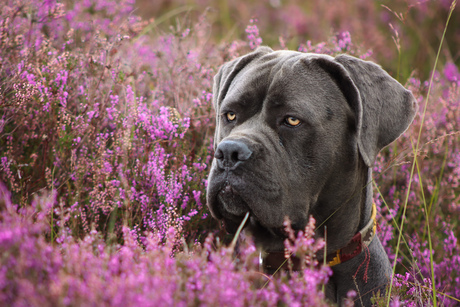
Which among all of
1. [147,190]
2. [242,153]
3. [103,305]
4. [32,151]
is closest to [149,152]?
[147,190]

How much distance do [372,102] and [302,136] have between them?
454 mm

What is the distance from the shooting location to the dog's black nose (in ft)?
7.32

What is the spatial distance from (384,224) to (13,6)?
148 inches

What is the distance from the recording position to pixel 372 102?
8.08 feet

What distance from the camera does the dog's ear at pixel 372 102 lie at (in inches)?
96.0

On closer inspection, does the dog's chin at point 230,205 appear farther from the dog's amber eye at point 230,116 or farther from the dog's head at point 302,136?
the dog's amber eye at point 230,116

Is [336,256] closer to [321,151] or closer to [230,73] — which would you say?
[321,151]

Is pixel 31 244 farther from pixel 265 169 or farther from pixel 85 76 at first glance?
pixel 85 76

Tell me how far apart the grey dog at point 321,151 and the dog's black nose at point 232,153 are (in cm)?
1

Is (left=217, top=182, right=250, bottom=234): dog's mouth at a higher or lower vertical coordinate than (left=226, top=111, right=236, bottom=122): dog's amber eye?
lower

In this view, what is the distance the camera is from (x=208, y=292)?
4.25ft

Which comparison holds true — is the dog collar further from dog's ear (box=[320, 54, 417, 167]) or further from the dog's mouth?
dog's ear (box=[320, 54, 417, 167])

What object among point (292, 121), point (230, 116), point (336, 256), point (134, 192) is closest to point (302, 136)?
point (292, 121)

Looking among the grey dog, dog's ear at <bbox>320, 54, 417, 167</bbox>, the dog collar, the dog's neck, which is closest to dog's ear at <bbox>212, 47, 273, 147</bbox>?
the grey dog
